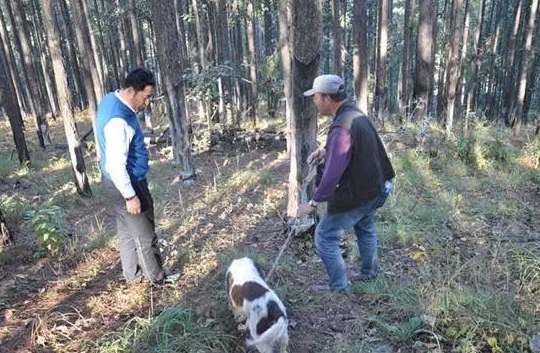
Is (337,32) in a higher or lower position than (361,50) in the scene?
higher

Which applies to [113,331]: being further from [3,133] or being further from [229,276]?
[3,133]

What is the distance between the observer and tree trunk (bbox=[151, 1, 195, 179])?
8258 millimetres

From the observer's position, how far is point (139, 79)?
11.9 ft

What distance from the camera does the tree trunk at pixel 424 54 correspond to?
1023cm

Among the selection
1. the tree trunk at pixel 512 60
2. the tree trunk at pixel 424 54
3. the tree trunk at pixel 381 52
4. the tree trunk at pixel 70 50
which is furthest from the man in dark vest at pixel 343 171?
the tree trunk at pixel 512 60

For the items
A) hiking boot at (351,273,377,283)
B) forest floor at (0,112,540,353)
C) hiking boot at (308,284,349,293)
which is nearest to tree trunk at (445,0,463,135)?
forest floor at (0,112,540,353)

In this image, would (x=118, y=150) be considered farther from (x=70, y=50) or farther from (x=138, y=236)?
(x=70, y=50)

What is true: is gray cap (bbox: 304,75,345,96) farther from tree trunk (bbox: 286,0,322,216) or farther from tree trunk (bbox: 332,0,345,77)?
tree trunk (bbox: 332,0,345,77)

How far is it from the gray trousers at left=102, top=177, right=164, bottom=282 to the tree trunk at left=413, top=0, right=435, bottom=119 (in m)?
8.44

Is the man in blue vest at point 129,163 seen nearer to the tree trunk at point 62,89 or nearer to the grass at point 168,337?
the grass at point 168,337

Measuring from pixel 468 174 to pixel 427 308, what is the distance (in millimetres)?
6619

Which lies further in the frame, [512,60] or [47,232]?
[512,60]

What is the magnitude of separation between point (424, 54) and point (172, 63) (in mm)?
6394

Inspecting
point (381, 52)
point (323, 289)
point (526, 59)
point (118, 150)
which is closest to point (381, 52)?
point (381, 52)
